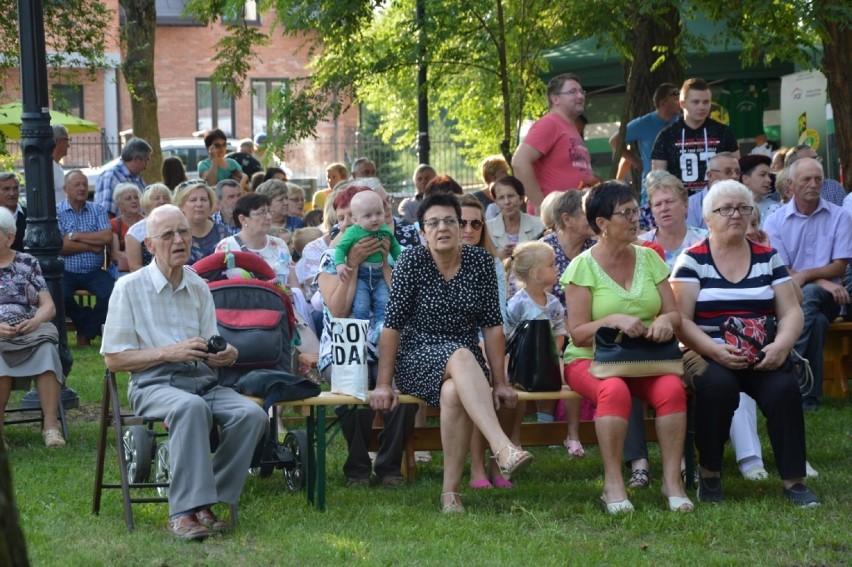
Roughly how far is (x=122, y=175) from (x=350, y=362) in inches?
294

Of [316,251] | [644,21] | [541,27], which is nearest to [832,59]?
[644,21]

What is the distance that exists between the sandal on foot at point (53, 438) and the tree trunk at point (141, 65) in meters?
9.10

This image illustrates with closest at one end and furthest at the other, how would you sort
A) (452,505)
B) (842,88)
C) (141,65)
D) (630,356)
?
1. (452,505)
2. (630,356)
3. (842,88)
4. (141,65)

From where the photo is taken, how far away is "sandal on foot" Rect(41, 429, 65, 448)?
902 centimetres

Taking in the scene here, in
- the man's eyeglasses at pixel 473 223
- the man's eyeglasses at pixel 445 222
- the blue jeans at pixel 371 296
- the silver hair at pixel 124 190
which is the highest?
the silver hair at pixel 124 190

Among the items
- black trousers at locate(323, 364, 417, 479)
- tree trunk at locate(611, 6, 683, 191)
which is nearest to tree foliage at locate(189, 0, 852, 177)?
tree trunk at locate(611, 6, 683, 191)

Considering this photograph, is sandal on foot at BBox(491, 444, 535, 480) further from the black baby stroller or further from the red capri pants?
the black baby stroller

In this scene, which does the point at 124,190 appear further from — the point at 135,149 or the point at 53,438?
the point at 53,438

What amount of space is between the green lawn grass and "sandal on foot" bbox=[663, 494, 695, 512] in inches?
2.7

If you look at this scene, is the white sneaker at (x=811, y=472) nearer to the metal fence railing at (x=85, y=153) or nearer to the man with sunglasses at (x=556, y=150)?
the man with sunglasses at (x=556, y=150)

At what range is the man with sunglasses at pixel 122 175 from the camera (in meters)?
13.8

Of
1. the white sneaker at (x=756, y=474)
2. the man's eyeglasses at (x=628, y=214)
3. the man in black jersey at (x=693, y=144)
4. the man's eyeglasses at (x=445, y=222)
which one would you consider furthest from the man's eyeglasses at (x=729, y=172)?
the man's eyeglasses at (x=445, y=222)

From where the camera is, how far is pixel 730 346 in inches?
285

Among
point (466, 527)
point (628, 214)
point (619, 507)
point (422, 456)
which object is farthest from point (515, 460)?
point (422, 456)
